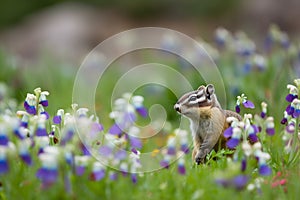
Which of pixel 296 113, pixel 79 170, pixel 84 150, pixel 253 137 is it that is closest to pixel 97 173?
pixel 79 170

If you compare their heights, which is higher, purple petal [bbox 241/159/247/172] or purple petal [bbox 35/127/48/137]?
purple petal [bbox 35/127/48/137]

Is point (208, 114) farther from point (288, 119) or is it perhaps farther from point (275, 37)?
point (275, 37)

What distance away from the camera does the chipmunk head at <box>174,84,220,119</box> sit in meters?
5.11

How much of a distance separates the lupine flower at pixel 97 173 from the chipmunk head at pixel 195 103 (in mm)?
1275

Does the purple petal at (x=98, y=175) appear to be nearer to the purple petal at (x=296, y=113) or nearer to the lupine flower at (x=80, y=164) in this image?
the lupine flower at (x=80, y=164)

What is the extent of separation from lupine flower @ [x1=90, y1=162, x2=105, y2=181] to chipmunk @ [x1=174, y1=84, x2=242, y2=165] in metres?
1.28

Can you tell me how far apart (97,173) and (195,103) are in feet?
4.69

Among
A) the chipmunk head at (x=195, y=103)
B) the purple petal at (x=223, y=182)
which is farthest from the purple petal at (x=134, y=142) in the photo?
the purple petal at (x=223, y=182)

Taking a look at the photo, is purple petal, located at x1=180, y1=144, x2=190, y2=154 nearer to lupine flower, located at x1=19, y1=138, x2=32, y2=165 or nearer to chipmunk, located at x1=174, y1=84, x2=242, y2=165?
chipmunk, located at x1=174, y1=84, x2=242, y2=165

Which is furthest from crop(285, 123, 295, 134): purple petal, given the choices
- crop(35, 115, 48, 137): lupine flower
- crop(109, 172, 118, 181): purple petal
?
crop(35, 115, 48, 137): lupine flower

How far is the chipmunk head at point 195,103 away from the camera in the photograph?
5105 mm

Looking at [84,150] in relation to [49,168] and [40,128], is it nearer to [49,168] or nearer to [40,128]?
[40,128]

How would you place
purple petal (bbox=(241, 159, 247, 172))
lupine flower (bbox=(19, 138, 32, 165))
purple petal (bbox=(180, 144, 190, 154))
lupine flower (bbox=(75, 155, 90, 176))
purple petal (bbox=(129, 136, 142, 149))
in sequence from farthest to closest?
purple petal (bbox=(180, 144, 190, 154)) → purple petal (bbox=(129, 136, 142, 149)) → purple petal (bbox=(241, 159, 247, 172)) → lupine flower (bbox=(75, 155, 90, 176)) → lupine flower (bbox=(19, 138, 32, 165))

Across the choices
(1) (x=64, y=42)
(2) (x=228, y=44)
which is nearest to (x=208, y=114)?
(2) (x=228, y=44)
